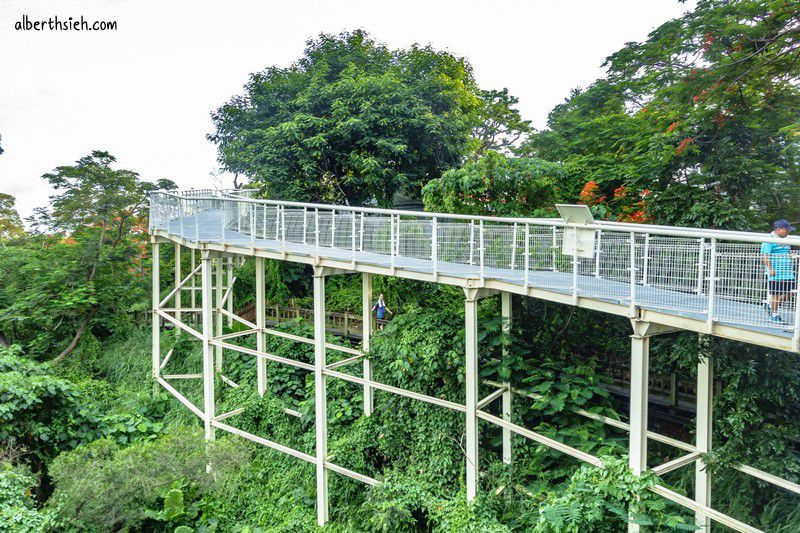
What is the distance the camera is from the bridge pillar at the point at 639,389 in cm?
638

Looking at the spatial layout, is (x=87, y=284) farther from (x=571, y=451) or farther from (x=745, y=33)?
(x=745, y=33)

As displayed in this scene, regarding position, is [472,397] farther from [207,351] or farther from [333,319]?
[333,319]

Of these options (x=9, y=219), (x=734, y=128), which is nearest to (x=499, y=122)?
(x=734, y=128)

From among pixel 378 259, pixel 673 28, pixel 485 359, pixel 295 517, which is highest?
pixel 673 28

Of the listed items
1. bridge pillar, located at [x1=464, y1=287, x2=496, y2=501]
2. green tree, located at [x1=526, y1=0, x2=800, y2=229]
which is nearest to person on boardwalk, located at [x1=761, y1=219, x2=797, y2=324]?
green tree, located at [x1=526, y1=0, x2=800, y2=229]

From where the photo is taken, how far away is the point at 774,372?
6688mm

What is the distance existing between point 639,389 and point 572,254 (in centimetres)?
190

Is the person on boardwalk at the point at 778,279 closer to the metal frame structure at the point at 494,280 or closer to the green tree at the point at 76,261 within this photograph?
the metal frame structure at the point at 494,280

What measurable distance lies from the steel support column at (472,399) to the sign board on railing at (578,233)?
1.94 m

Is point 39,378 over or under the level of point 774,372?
under

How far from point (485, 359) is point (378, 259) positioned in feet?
8.87

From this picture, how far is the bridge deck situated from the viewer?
5469 mm

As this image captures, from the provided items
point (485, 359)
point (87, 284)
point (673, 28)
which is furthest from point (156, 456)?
point (673, 28)

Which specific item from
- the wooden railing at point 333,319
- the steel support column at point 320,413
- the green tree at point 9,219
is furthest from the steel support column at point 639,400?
the green tree at point 9,219
